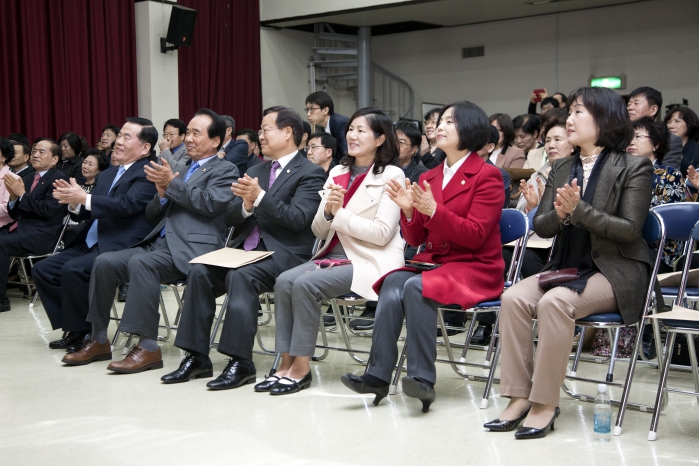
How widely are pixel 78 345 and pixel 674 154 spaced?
11.7ft

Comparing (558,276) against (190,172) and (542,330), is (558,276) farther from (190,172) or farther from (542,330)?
(190,172)

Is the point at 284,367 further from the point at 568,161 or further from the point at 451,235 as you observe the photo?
the point at 568,161

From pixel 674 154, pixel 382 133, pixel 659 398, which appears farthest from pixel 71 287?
pixel 674 154

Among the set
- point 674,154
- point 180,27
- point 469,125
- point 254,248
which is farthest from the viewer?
point 180,27

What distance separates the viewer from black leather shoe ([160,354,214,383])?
3643 mm

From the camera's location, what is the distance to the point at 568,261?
3.04 meters

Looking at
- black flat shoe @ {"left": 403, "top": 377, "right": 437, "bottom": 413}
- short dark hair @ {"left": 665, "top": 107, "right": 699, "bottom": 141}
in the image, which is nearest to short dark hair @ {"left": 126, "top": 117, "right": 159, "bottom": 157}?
black flat shoe @ {"left": 403, "top": 377, "right": 437, "bottom": 413}

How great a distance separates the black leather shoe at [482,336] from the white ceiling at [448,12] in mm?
6411

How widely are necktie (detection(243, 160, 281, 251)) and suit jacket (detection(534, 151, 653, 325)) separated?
153 centimetres

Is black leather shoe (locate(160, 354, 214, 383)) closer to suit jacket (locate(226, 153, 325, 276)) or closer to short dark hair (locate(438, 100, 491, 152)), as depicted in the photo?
suit jacket (locate(226, 153, 325, 276))

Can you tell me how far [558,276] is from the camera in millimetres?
2877

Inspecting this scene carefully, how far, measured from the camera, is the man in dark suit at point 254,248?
359 centimetres

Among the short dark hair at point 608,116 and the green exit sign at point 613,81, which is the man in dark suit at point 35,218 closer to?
the short dark hair at point 608,116

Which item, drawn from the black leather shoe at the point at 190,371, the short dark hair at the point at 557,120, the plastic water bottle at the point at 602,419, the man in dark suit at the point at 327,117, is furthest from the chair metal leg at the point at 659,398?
the man in dark suit at the point at 327,117
